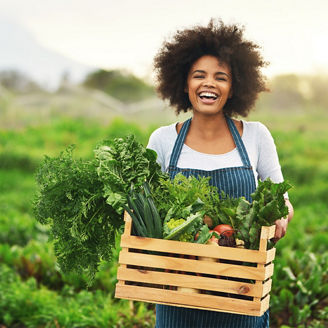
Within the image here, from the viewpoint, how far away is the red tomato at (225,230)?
270 cm

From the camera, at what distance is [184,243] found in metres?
2.58

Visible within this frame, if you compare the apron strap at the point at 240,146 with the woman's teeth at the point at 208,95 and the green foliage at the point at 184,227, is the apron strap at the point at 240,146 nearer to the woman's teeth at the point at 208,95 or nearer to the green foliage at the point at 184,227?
the woman's teeth at the point at 208,95

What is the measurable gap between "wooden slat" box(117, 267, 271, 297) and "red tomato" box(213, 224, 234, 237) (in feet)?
0.76

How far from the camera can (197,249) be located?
8.44 feet

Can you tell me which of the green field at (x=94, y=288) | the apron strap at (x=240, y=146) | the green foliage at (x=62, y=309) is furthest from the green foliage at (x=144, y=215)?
the green foliage at (x=62, y=309)

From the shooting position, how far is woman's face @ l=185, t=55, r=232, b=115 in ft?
10.8

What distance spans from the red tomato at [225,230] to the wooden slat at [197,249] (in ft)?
0.53

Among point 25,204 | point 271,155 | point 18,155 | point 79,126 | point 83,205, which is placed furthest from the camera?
point 79,126

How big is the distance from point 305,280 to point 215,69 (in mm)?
2986

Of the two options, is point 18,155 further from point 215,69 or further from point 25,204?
point 215,69

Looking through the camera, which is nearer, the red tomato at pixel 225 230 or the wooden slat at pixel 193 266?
the wooden slat at pixel 193 266

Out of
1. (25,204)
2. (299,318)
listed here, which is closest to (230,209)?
(299,318)

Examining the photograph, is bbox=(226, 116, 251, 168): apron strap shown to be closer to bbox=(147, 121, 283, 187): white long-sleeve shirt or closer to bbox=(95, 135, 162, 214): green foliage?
bbox=(147, 121, 283, 187): white long-sleeve shirt

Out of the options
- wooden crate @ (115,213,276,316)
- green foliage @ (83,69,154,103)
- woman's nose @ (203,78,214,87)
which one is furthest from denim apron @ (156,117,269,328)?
green foliage @ (83,69,154,103)
